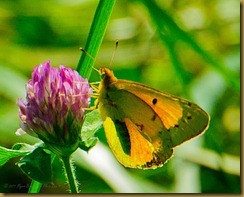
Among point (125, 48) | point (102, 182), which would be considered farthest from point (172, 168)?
point (125, 48)

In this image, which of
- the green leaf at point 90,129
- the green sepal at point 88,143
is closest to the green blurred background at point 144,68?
the green leaf at point 90,129

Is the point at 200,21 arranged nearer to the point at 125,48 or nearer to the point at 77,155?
the point at 125,48

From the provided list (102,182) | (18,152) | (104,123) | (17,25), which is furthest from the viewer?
(17,25)

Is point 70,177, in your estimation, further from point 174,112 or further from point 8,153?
point 174,112

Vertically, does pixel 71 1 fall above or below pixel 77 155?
above

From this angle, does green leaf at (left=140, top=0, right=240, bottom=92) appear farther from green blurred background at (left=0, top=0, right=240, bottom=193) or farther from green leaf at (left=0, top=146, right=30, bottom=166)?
green leaf at (left=0, top=146, right=30, bottom=166)

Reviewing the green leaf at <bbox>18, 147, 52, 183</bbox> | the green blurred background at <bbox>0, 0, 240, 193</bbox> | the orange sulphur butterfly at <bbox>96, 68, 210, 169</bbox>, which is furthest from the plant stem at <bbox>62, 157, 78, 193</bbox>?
the green blurred background at <bbox>0, 0, 240, 193</bbox>

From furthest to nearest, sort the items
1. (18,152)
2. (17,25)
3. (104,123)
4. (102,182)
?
(17,25) < (102,182) < (104,123) < (18,152)

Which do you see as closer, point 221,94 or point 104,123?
point 104,123
